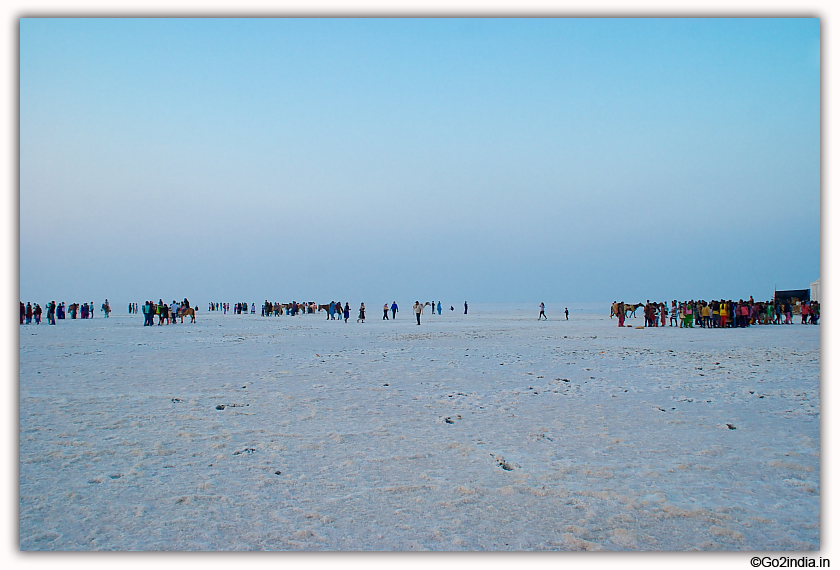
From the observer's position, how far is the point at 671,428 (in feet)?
25.5

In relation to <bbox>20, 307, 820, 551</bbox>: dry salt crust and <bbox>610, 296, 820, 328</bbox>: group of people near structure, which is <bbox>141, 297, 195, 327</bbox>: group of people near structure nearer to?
<bbox>20, 307, 820, 551</bbox>: dry salt crust

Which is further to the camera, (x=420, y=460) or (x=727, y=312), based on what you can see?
(x=727, y=312)

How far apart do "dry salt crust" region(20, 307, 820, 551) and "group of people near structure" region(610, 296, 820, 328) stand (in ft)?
71.5

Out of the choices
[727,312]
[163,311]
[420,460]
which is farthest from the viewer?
[163,311]

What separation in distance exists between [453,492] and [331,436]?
2.50 metres

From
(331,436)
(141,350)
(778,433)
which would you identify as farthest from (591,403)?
(141,350)

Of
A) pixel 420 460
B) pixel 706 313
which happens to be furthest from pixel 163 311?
pixel 420 460

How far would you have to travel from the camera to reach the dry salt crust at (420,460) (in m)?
4.44

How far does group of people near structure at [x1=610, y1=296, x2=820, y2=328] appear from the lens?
110 ft

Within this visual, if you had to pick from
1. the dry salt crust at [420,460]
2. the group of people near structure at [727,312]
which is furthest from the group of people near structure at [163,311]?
the group of people near structure at [727,312]

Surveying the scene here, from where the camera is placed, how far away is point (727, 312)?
108 feet

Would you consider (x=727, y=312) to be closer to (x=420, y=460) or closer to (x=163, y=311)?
(x=420, y=460)

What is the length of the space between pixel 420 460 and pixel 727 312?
31.9m

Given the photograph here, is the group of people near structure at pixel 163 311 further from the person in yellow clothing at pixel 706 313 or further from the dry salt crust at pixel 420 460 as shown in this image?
the person in yellow clothing at pixel 706 313
